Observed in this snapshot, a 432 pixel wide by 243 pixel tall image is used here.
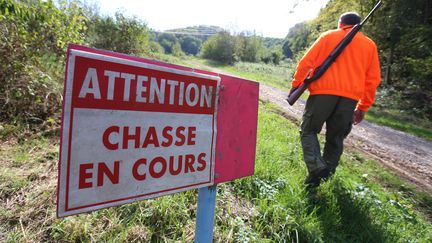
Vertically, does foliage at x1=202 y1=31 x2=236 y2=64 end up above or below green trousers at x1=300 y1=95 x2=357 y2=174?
above

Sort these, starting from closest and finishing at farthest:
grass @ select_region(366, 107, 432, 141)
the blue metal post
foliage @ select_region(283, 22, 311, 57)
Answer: the blue metal post → grass @ select_region(366, 107, 432, 141) → foliage @ select_region(283, 22, 311, 57)

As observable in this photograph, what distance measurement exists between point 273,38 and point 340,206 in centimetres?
15179

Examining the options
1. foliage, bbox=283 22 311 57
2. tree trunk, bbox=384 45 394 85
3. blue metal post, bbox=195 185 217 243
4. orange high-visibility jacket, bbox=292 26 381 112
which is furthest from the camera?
foliage, bbox=283 22 311 57

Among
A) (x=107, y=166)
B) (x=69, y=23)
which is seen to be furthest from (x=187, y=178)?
(x=69, y=23)

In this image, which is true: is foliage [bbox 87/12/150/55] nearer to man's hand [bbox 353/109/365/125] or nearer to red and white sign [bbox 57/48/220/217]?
man's hand [bbox 353/109/365/125]

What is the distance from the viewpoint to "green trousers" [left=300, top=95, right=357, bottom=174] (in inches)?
107

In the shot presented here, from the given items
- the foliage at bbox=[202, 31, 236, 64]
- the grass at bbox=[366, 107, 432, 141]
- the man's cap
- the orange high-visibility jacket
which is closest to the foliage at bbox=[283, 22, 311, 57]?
the grass at bbox=[366, 107, 432, 141]

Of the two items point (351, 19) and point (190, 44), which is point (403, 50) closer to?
point (351, 19)

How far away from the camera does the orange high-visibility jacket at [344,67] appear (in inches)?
106

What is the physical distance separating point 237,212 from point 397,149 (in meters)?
4.96

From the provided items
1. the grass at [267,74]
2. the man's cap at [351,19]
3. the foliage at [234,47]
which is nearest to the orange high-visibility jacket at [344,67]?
the man's cap at [351,19]

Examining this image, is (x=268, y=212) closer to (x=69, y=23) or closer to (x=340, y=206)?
(x=340, y=206)

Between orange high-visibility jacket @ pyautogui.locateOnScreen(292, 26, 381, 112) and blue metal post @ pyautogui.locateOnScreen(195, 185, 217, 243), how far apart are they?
6.49 ft

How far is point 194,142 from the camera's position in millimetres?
1086
